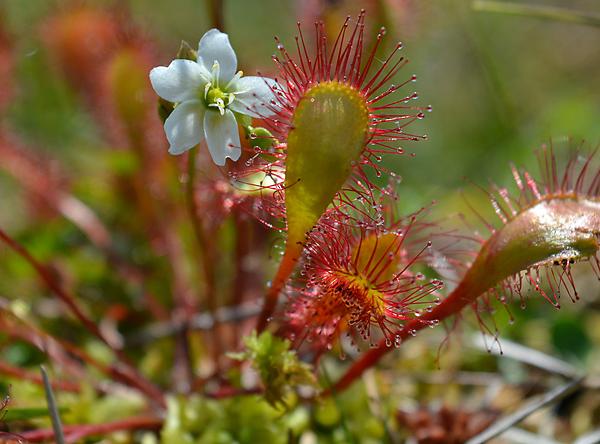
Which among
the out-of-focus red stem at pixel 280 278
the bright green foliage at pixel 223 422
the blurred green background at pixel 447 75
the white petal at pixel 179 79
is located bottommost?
the bright green foliage at pixel 223 422

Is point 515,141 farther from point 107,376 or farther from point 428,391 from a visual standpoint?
point 107,376

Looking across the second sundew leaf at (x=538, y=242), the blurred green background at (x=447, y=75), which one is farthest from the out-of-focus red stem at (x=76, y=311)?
the blurred green background at (x=447, y=75)

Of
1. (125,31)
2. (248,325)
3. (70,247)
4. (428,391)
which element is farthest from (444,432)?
(125,31)

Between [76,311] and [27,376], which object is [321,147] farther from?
[27,376]

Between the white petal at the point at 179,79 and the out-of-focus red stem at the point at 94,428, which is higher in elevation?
the white petal at the point at 179,79

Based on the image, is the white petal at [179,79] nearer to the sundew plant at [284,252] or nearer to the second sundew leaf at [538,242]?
the sundew plant at [284,252]

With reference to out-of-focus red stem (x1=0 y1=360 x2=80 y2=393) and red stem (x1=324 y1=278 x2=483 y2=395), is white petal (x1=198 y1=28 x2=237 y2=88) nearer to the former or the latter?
red stem (x1=324 y1=278 x2=483 y2=395)

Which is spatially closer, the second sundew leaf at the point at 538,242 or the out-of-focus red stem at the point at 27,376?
the second sundew leaf at the point at 538,242

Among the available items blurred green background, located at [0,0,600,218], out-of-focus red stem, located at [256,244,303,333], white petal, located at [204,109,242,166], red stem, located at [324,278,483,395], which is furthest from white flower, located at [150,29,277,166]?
blurred green background, located at [0,0,600,218]
